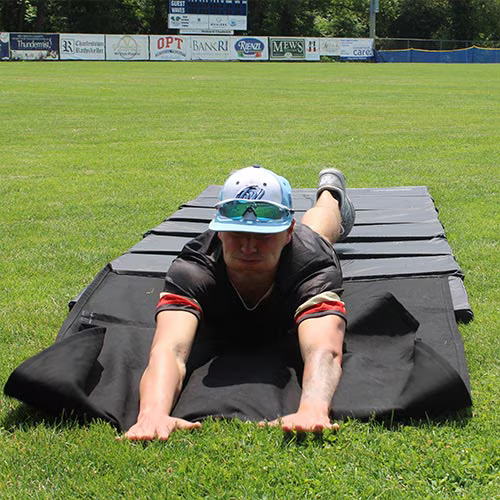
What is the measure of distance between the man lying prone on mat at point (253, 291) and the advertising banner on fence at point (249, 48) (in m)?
50.5

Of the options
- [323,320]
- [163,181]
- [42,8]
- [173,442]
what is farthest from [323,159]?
[42,8]

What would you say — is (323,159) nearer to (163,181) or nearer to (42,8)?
(163,181)

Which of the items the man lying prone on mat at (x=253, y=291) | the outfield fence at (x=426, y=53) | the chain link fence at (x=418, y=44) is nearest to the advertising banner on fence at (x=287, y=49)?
the outfield fence at (x=426, y=53)

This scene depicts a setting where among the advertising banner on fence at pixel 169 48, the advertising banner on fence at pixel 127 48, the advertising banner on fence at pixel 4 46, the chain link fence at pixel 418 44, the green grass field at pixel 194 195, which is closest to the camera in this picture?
the green grass field at pixel 194 195

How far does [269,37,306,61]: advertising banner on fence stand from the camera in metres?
53.6

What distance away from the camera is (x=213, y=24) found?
186ft

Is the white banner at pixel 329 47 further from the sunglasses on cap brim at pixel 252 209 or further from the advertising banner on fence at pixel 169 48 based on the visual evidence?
the sunglasses on cap brim at pixel 252 209

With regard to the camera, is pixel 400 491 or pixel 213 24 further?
pixel 213 24

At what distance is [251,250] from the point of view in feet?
13.1

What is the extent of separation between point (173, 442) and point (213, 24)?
184ft

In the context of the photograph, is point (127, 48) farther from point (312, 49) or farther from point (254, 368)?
point (254, 368)

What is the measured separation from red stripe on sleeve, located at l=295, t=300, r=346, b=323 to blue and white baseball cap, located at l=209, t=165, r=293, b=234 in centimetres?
43

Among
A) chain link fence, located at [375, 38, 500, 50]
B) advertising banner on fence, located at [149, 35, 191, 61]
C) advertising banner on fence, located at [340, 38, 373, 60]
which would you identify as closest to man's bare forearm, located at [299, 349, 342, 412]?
advertising banner on fence, located at [149, 35, 191, 61]

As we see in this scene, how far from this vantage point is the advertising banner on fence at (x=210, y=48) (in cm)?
5200
